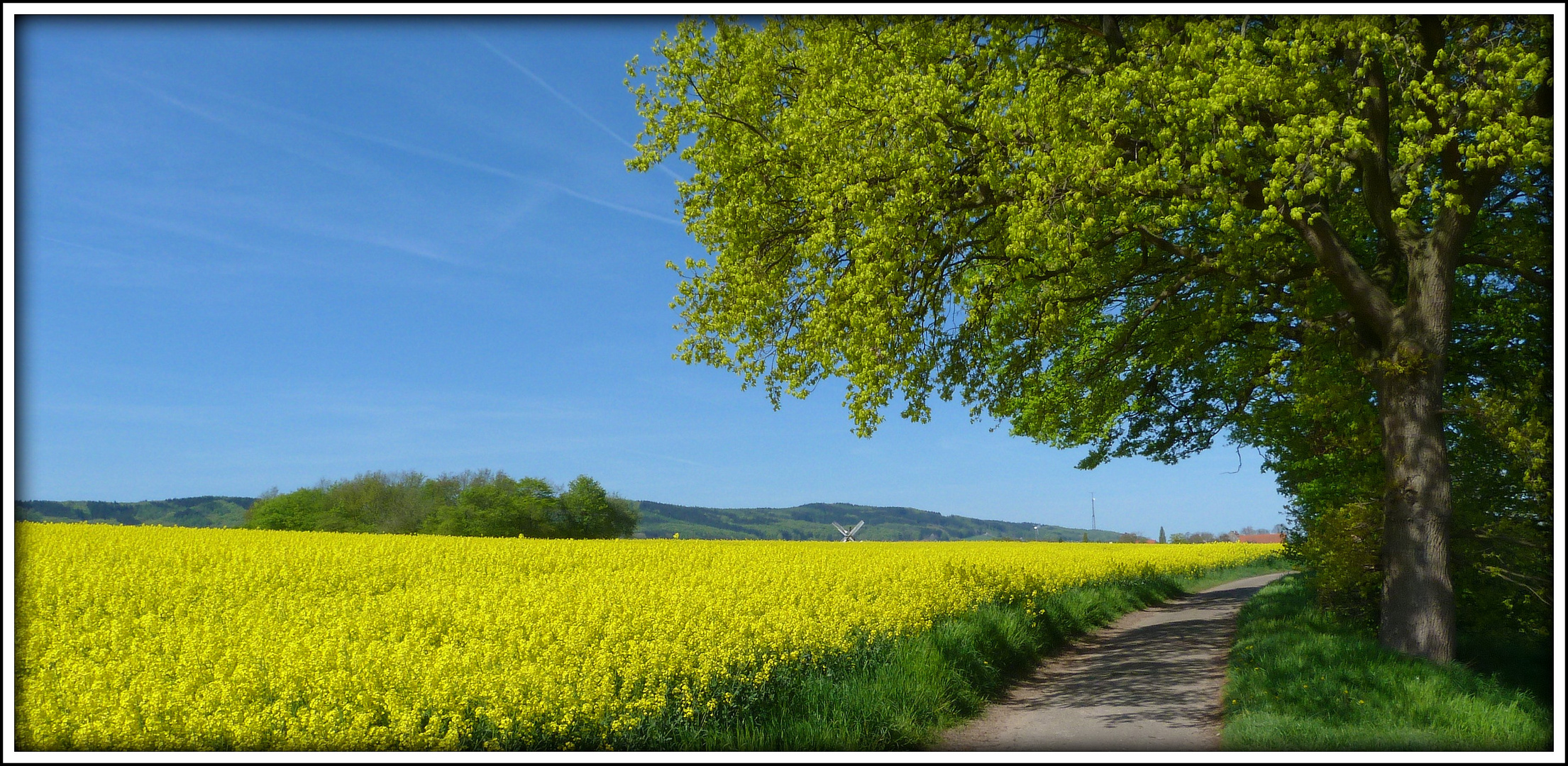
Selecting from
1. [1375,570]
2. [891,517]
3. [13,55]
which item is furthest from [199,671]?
[891,517]

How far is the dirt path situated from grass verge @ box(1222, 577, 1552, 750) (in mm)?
395

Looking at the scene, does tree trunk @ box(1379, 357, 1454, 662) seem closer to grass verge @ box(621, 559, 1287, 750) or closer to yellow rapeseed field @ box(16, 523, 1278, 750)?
grass verge @ box(621, 559, 1287, 750)

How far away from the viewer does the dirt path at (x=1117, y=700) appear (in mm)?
7605

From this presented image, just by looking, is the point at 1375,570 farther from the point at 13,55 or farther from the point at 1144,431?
the point at 13,55

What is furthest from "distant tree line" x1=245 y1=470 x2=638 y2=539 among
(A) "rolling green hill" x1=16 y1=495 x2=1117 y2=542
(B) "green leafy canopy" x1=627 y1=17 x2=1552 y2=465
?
(B) "green leafy canopy" x1=627 y1=17 x2=1552 y2=465

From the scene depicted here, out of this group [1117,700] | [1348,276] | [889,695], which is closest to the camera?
[889,695]

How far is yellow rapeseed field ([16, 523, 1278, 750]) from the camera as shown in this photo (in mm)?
5758

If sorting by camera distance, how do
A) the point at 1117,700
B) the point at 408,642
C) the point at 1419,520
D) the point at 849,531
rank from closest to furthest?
1. the point at 408,642
2. the point at 1117,700
3. the point at 1419,520
4. the point at 849,531

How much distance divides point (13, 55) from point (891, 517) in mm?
132716

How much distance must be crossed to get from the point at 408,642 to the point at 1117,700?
24.3ft

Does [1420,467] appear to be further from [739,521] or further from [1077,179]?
[739,521]

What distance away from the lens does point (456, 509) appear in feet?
208

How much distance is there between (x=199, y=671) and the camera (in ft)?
21.9

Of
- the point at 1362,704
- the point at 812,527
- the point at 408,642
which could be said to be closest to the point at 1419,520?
the point at 1362,704
